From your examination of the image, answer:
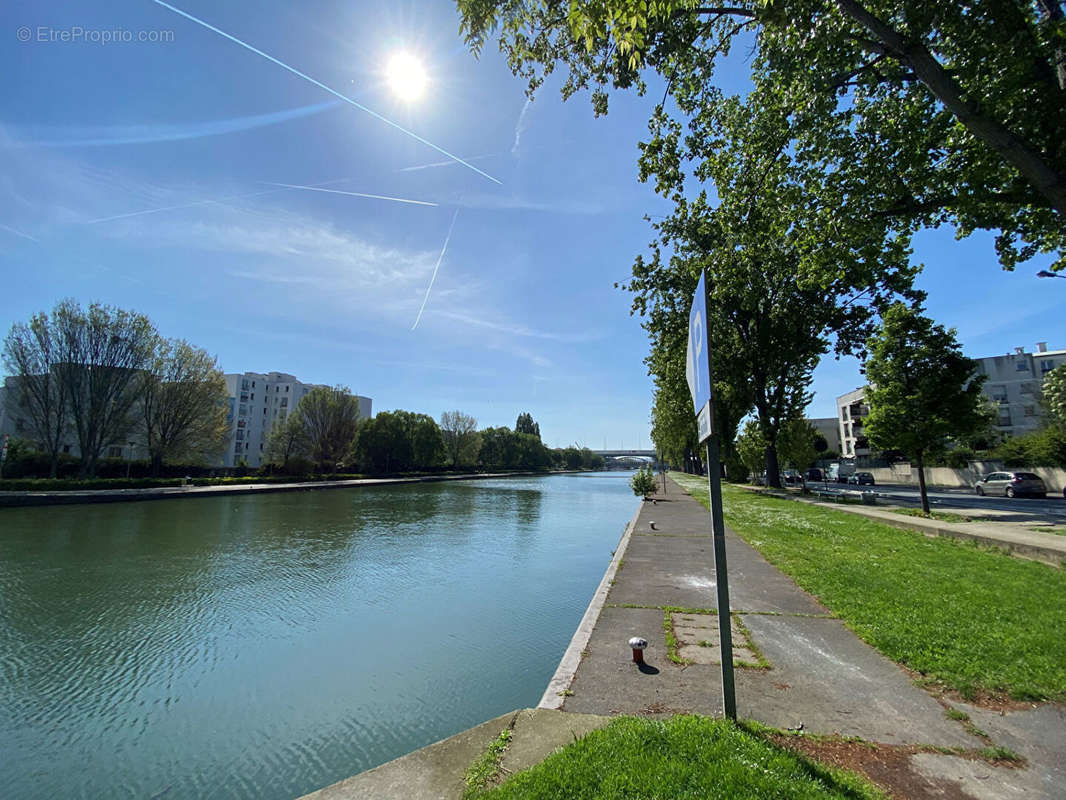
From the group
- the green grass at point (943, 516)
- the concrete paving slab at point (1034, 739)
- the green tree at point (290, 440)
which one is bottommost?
the concrete paving slab at point (1034, 739)

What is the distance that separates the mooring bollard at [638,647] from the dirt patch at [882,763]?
140cm

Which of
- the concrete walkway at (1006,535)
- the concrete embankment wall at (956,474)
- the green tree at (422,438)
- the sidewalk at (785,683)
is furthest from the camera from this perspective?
the green tree at (422,438)

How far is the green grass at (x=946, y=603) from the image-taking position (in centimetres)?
430

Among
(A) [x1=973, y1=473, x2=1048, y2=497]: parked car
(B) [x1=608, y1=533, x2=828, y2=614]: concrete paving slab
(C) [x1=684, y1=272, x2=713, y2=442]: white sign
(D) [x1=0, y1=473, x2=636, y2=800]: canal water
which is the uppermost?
(C) [x1=684, y1=272, x2=713, y2=442]: white sign

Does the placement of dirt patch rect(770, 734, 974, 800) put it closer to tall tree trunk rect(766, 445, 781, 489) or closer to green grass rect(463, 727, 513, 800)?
green grass rect(463, 727, 513, 800)

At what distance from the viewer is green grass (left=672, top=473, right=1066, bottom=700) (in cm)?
430

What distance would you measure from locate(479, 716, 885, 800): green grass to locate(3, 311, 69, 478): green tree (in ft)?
163

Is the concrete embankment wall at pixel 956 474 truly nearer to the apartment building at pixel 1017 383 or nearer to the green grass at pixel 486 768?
the apartment building at pixel 1017 383

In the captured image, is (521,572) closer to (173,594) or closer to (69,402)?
(173,594)

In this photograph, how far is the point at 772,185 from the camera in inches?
432

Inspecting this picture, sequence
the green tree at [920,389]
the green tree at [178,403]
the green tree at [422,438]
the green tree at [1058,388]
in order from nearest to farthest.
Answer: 1. the green tree at [920,389]
2. the green tree at [1058,388]
3. the green tree at [178,403]
4. the green tree at [422,438]

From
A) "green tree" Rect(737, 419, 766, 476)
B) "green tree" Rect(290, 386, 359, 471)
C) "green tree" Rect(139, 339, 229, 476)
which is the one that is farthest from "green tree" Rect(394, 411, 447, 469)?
"green tree" Rect(737, 419, 766, 476)

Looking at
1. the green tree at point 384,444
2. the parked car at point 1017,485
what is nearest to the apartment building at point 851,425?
the parked car at point 1017,485

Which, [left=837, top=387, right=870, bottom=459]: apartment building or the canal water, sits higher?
[left=837, top=387, right=870, bottom=459]: apartment building
